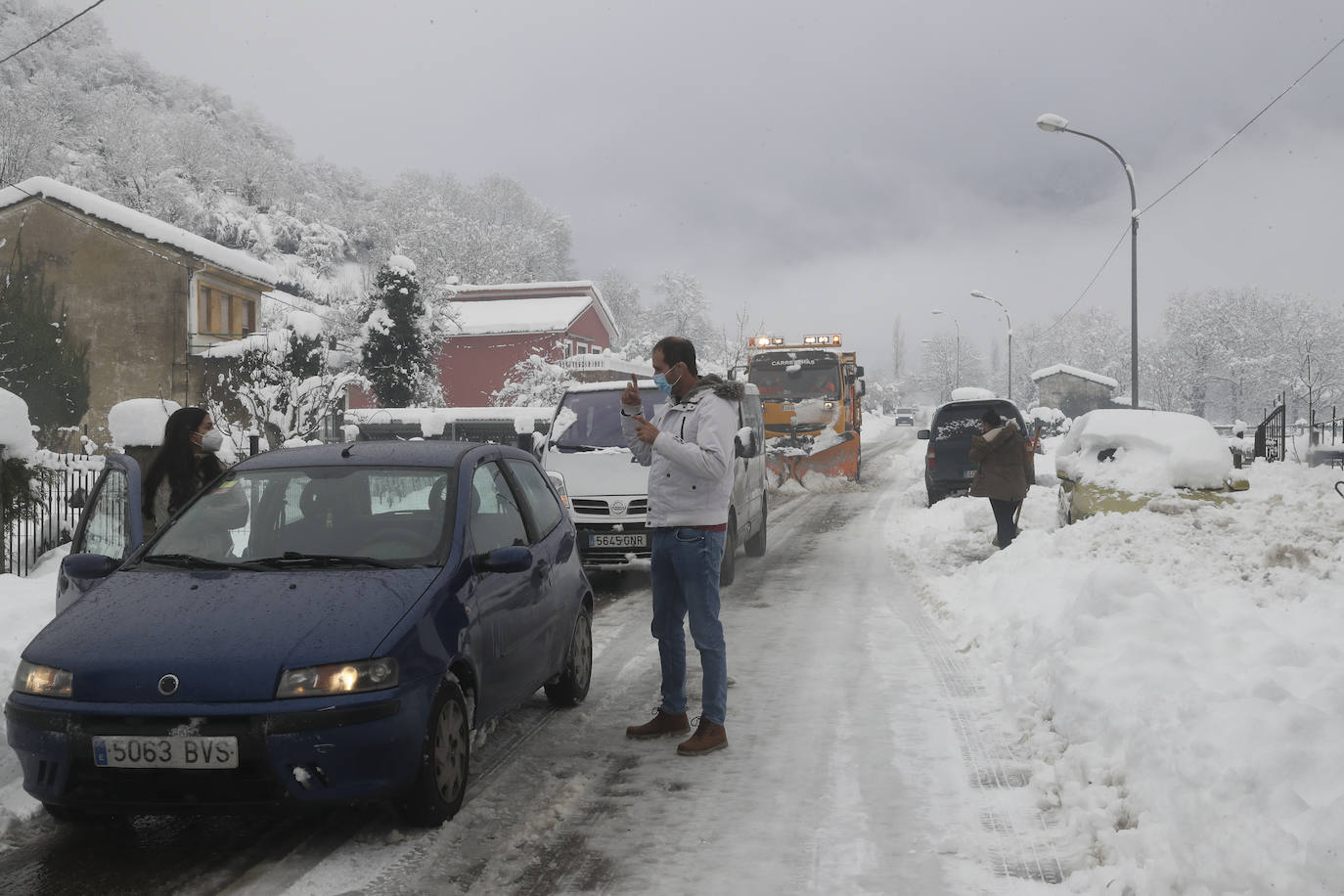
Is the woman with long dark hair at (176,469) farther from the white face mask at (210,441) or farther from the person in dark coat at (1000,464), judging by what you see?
the person in dark coat at (1000,464)

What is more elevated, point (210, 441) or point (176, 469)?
point (210, 441)

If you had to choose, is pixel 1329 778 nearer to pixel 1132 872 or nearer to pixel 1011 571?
pixel 1132 872

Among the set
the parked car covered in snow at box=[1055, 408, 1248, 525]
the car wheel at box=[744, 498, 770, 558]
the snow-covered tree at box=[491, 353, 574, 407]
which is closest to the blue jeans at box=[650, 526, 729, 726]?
Answer: the parked car covered in snow at box=[1055, 408, 1248, 525]

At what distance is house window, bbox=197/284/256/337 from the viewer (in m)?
32.9

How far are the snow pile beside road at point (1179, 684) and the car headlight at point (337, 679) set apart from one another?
2.47 meters

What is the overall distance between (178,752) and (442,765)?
0.98 meters

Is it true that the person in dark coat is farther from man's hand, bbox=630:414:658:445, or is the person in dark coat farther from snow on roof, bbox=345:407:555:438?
snow on roof, bbox=345:407:555:438

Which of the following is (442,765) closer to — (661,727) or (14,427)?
(661,727)

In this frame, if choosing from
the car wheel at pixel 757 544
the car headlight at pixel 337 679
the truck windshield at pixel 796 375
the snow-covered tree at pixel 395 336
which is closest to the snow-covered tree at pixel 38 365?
the snow-covered tree at pixel 395 336

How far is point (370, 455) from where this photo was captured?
5.30 meters

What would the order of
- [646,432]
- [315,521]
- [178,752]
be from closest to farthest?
[178,752] → [315,521] → [646,432]

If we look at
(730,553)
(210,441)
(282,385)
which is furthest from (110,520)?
(282,385)

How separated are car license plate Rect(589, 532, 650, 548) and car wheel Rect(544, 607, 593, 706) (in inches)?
144

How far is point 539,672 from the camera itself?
545cm
